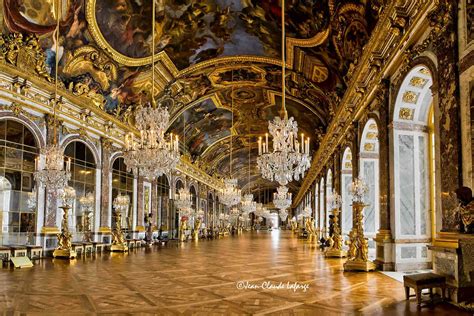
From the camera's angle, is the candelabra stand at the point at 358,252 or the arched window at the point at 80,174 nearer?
the candelabra stand at the point at 358,252

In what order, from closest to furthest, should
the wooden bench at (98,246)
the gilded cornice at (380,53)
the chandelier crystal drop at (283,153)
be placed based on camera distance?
1. the gilded cornice at (380,53)
2. the chandelier crystal drop at (283,153)
3. the wooden bench at (98,246)

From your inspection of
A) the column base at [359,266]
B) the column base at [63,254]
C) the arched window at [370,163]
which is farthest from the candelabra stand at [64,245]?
the arched window at [370,163]

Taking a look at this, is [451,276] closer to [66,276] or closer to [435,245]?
[435,245]

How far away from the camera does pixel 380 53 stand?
9766 millimetres

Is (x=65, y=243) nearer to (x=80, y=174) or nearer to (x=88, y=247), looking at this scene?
(x=88, y=247)

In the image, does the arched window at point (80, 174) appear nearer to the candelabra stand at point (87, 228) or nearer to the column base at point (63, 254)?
the candelabra stand at point (87, 228)

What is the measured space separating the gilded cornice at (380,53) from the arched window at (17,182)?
9.62 meters

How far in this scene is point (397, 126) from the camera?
9.26 meters

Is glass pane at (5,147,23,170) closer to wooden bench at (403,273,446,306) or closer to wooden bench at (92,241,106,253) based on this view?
wooden bench at (92,241,106,253)

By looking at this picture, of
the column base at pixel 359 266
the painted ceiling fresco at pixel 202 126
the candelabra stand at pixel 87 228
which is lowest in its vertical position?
the column base at pixel 359 266

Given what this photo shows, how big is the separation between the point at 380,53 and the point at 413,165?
2.70 metres

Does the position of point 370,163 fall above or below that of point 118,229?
above

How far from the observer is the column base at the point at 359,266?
9.17 meters

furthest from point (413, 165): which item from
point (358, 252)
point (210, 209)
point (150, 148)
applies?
point (210, 209)
